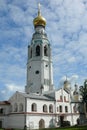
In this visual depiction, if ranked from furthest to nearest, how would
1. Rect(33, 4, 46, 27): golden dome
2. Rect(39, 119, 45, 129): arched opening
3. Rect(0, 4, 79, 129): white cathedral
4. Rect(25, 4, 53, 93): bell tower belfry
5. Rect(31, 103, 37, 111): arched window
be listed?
Rect(33, 4, 46, 27): golden dome, Rect(25, 4, 53, 93): bell tower belfry, Rect(39, 119, 45, 129): arched opening, Rect(31, 103, 37, 111): arched window, Rect(0, 4, 79, 129): white cathedral

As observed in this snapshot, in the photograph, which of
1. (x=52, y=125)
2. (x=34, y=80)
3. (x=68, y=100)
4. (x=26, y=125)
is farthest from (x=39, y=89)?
(x=26, y=125)

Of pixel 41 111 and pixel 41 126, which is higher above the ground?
pixel 41 111

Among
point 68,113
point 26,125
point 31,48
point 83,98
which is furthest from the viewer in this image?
point 31,48

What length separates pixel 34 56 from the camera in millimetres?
64125

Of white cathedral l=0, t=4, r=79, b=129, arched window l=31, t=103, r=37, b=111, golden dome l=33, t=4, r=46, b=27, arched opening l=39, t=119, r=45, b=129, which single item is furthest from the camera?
golden dome l=33, t=4, r=46, b=27

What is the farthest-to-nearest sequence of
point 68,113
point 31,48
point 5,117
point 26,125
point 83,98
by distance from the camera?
point 31,48 < point 83,98 < point 68,113 < point 5,117 < point 26,125

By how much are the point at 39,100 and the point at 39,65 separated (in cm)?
1413

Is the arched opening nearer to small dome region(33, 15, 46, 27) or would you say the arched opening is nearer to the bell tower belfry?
the bell tower belfry

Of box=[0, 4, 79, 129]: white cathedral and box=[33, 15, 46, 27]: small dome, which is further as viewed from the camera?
box=[33, 15, 46, 27]: small dome

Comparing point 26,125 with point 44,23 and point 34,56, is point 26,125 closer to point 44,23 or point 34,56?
point 34,56

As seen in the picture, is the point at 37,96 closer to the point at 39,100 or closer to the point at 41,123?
the point at 39,100

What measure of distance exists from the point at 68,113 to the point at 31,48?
21.0m

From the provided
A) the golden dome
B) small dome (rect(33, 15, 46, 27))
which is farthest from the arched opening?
the golden dome

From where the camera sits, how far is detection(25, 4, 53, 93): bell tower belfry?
6200cm
